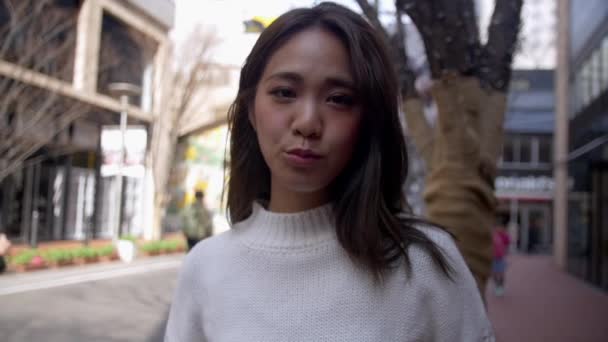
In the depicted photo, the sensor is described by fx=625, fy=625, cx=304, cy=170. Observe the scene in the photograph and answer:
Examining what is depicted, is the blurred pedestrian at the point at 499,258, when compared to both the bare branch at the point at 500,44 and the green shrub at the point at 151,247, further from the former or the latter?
the green shrub at the point at 151,247

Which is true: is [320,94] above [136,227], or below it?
above

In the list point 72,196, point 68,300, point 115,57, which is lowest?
point 68,300

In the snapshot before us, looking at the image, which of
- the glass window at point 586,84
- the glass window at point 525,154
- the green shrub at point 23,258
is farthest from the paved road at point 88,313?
the glass window at point 525,154

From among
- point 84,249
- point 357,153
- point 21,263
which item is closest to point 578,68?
point 84,249

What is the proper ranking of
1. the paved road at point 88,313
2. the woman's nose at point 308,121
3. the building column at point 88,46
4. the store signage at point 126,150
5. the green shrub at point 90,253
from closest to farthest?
the woman's nose at point 308,121
the paved road at point 88,313
the building column at point 88,46
the green shrub at point 90,253
the store signage at point 126,150

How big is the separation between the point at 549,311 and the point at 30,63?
11.3 m

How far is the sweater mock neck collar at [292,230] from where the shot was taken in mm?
1566

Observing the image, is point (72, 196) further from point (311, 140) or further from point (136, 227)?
point (311, 140)

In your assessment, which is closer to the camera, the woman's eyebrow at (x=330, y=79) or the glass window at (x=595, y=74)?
the woman's eyebrow at (x=330, y=79)

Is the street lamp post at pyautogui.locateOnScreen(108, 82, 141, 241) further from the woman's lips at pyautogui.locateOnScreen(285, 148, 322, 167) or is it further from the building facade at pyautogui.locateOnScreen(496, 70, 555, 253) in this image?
the building facade at pyautogui.locateOnScreen(496, 70, 555, 253)

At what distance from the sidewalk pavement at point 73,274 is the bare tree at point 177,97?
405 cm

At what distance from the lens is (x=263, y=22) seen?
273 cm

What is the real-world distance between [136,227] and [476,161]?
21621mm

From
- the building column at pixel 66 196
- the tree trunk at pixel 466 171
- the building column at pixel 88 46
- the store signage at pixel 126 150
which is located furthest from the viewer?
the building column at pixel 66 196
